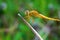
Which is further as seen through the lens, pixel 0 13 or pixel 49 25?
pixel 0 13

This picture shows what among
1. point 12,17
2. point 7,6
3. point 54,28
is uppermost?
point 7,6

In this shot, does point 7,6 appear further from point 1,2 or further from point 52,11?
point 52,11

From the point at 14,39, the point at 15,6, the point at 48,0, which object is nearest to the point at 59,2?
the point at 48,0

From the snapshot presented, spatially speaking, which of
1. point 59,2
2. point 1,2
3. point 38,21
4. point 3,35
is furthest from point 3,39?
point 59,2

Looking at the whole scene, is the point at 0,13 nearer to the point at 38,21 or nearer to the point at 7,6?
the point at 7,6

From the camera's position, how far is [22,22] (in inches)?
63.6

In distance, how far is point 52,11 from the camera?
1.83 meters

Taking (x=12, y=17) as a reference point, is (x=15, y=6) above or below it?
above

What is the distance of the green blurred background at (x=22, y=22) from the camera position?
5.11 feet

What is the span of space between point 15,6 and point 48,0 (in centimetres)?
26

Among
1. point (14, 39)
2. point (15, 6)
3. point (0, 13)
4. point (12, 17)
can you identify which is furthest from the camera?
point (0, 13)

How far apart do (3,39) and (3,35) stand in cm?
6

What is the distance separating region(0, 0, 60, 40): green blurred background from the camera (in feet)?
5.11

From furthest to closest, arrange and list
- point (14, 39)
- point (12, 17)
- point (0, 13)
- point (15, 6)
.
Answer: point (0, 13), point (12, 17), point (15, 6), point (14, 39)
